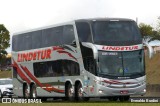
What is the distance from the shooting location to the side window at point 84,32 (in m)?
33.4

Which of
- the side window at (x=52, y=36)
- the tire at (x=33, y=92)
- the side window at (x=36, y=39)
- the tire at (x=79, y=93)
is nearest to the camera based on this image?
the tire at (x=79, y=93)

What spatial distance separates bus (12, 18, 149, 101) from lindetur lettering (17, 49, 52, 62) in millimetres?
67

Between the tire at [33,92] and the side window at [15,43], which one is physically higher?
the side window at [15,43]

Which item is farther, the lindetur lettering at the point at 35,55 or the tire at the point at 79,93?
the lindetur lettering at the point at 35,55

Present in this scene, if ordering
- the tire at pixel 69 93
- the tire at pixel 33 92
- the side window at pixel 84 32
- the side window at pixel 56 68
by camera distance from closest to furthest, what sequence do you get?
1. the side window at pixel 84 32
2. the side window at pixel 56 68
3. the tire at pixel 69 93
4. the tire at pixel 33 92

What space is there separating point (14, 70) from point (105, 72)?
41.6 ft

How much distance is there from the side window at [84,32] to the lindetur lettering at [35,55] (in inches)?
162

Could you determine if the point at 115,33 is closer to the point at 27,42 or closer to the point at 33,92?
the point at 27,42

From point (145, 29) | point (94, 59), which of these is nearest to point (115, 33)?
point (94, 59)

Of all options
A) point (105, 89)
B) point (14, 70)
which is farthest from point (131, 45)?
point (14, 70)

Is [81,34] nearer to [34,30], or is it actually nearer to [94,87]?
[94,87]

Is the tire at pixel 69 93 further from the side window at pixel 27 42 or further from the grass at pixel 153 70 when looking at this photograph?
the grass at pixel 153 70

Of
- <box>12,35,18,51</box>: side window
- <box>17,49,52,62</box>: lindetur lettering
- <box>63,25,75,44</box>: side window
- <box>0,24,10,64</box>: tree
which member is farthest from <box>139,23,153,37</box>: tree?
<box>63,25,75,44</box>: side window

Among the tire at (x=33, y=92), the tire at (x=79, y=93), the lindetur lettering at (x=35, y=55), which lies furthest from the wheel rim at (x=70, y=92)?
the tire at (x=33, y=92)
